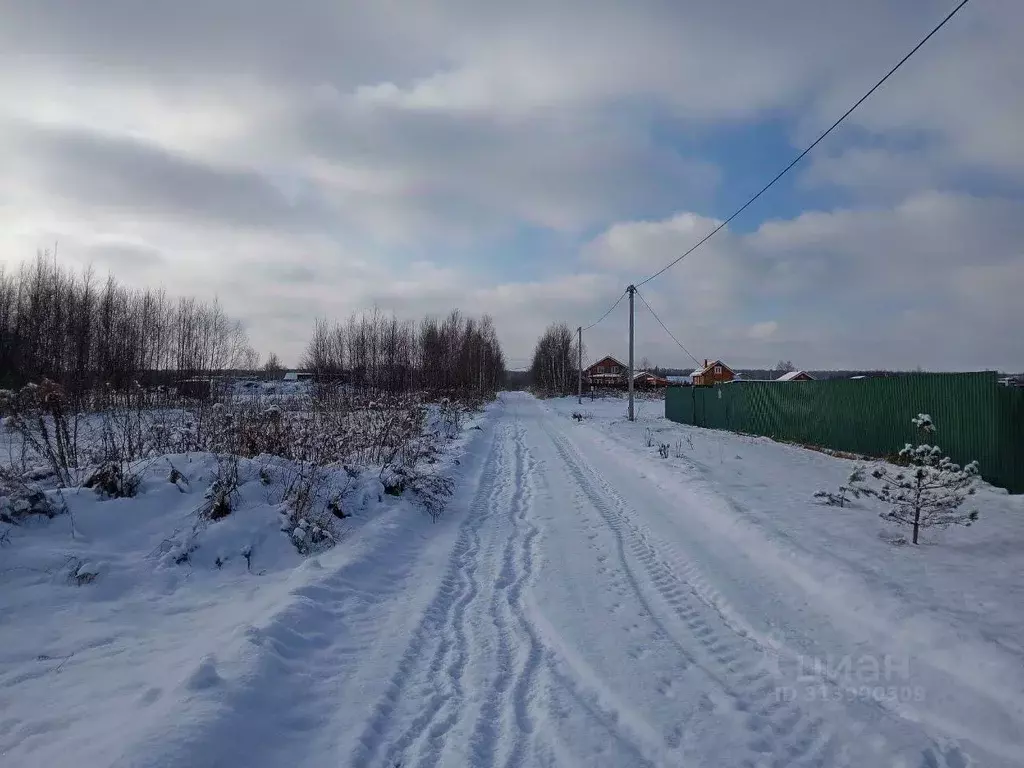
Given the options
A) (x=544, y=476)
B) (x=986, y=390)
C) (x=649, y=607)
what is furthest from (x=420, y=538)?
(x=986, y=390)

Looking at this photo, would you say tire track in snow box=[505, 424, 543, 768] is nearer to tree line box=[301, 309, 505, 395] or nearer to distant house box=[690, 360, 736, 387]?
tree line box=[301, 309, 505, 395]

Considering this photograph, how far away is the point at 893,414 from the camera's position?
1359 cm

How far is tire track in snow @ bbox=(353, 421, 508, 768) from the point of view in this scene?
9.68 ft

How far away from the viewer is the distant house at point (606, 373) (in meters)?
83.0

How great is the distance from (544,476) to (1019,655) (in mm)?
8414

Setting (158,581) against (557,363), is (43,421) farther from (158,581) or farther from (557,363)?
(557,363)

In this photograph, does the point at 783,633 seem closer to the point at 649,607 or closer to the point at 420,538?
the point at 649,607

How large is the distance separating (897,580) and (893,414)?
33.9ft

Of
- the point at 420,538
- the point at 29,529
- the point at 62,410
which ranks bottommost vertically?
the point at 420,538

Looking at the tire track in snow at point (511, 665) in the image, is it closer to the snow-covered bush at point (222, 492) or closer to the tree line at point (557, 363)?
the snow-covered bush at point (222, 492)

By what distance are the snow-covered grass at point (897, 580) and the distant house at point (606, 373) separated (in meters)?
72.5

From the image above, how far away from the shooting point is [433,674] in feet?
12.0

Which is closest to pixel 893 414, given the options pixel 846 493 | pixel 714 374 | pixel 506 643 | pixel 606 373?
pixel 846 493

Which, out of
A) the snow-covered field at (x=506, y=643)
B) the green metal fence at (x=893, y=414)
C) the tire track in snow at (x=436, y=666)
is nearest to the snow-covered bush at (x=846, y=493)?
the snow-covered field at (x=506, y=643)
